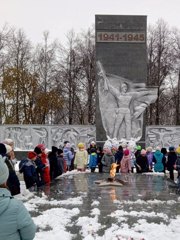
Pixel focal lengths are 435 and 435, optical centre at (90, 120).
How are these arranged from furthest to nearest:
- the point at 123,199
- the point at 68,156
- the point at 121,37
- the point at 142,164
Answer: the point at 121,37 → the point at 68,156 → the point at 142,164 → the point at 123,199

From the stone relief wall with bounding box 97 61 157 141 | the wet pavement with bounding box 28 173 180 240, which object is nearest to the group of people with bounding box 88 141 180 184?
the wet pavement with bounding box 28 173 180 240

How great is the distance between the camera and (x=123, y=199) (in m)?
9.52

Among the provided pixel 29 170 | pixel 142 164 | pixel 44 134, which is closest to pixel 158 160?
pixel 142 164

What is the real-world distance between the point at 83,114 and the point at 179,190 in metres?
28.6

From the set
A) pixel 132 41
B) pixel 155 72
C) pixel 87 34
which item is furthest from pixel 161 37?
pixel 132 41

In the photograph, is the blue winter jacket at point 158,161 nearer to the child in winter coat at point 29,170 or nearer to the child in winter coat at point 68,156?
the child in winter coat at point 68,156

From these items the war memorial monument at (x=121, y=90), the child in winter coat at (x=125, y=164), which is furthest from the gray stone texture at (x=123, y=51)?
the child in winter coat at (x=125, y=164)

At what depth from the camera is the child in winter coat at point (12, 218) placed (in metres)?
2.96

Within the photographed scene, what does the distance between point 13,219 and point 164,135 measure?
21.3 meters

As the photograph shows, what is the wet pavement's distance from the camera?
293 inches

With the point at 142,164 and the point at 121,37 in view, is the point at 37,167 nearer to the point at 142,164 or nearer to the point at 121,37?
the point at 142,164

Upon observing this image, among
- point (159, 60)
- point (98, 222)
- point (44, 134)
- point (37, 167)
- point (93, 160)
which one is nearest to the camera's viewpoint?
point (98, 222)

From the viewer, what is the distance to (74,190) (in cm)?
1112

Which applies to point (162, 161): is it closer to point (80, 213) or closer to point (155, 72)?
point (80, 213)
